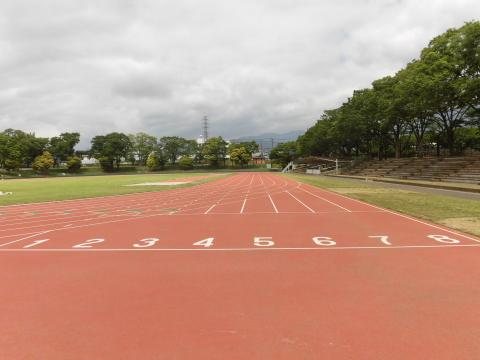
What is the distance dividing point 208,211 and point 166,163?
369 feet

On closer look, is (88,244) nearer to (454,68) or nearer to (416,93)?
(454,68)

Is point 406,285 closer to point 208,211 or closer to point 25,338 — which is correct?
point 25,338

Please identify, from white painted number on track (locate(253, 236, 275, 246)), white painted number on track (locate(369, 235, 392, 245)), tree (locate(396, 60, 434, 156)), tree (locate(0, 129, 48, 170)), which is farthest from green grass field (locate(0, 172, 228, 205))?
tree (locate(0, 129, 48, 170))

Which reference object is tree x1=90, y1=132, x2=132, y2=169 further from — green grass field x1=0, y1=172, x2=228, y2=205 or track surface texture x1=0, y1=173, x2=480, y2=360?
track surface texture x1=0, y1=173, x2=480, y2=360

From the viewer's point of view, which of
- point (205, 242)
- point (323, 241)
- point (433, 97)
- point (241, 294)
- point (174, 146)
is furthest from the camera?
point (174, 146)

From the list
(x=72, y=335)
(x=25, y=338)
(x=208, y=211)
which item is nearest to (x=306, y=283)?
(x=72, y=335)

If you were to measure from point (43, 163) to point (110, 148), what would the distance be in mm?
17641

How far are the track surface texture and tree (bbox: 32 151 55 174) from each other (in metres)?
102

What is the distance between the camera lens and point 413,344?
4453 millimetres

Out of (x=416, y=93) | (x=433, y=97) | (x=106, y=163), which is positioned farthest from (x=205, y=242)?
(x=106, y=163)

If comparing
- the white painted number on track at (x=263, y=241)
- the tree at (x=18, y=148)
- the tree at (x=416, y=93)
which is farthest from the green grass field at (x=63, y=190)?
the tree at (x=18, y=148)

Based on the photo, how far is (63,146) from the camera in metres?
117

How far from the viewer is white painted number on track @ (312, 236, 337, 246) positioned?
33.4 ft

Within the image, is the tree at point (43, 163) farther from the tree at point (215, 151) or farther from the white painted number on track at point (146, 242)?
the white painted number on track at point (146, 242)
